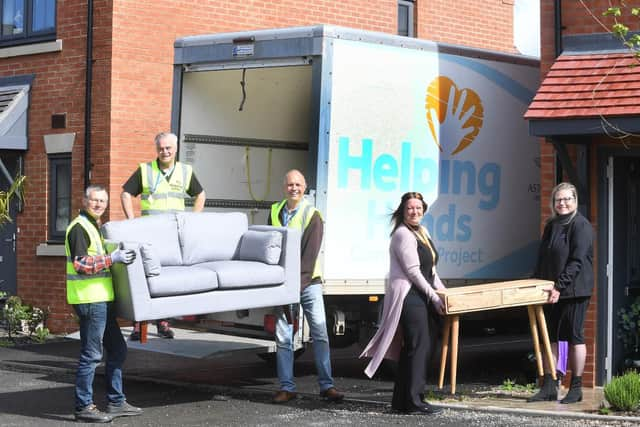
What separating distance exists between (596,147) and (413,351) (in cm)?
265

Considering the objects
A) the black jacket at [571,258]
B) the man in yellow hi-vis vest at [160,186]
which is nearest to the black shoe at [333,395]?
the man in yellow hi-vis vest at [160,186]

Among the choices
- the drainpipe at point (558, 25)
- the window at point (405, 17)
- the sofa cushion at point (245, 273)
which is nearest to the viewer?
the sofa cushion at point (245, 273)

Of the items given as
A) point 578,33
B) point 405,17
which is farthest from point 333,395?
point 405,17

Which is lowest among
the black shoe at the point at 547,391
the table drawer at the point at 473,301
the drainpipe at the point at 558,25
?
the black shoe at the point at 547,391

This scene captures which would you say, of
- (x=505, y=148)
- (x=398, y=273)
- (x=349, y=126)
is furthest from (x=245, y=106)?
(x=398, y=273)

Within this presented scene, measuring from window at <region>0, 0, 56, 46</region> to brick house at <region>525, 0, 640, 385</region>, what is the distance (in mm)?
8044

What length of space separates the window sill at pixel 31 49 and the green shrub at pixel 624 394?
382 inches

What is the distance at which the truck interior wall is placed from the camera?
11.9 m

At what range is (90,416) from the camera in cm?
918

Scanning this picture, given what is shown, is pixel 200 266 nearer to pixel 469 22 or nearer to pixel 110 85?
pixel 110 85

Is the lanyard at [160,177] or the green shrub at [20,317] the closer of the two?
the lanyard at [160,177]

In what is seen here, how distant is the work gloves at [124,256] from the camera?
8812mm

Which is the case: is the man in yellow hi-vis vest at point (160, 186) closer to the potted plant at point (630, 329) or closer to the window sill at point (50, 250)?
the potted plant at point (630, 329)

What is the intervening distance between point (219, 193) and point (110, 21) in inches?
175
